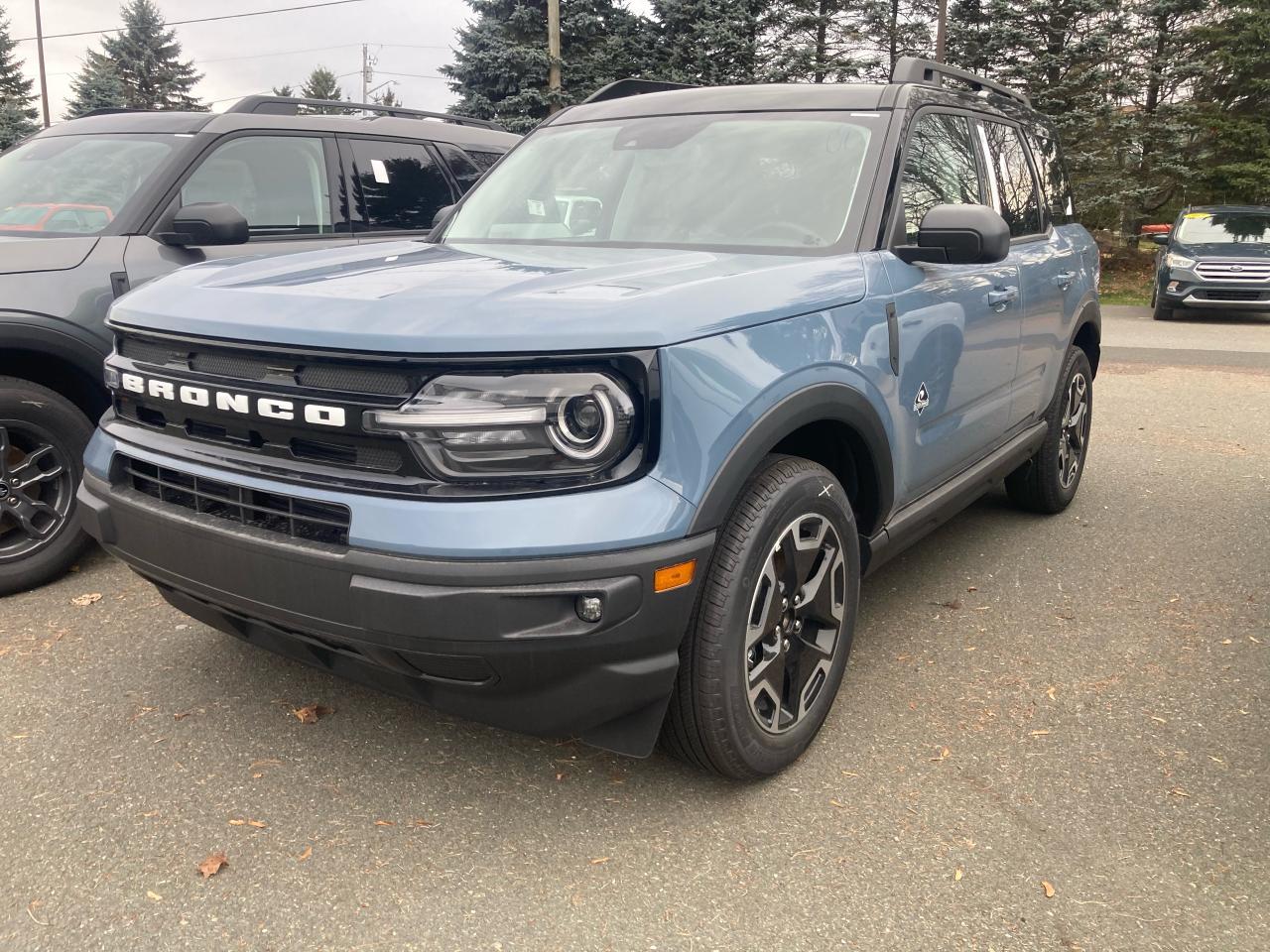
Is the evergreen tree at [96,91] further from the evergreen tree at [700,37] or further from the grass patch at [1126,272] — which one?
the grass patch at [1126,272]

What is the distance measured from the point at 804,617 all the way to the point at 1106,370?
889 cm

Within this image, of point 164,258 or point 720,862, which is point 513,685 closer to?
point 720,862

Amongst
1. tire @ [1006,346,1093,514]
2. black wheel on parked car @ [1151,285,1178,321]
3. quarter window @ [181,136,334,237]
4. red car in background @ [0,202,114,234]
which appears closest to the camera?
red car in background @ [0,202,114,234]

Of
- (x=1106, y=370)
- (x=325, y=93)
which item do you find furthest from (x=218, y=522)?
(x=325, y=93)

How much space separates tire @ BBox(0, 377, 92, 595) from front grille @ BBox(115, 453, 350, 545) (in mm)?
1576

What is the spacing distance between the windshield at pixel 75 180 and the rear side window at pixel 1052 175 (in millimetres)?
4020

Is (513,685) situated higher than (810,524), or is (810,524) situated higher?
(810,524)

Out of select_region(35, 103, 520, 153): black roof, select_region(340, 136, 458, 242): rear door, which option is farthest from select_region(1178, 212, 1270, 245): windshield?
select_region(340, 136, 458, 242): rear door

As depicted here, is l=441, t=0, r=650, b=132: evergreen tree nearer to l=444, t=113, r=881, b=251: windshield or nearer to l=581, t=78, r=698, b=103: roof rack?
l=581, t=78, r=698, b=103: roof rack

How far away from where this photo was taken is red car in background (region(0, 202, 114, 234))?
14.0 feet

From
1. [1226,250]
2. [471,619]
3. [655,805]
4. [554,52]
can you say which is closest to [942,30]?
[554,52]

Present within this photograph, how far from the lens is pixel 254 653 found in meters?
3.39

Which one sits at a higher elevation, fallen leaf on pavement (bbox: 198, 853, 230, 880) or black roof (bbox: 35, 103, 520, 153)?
black roof (bbox: 35, 103, 520, 153)

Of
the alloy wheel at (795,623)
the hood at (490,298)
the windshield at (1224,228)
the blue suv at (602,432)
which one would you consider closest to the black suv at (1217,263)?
the windshield at (1224,228)
